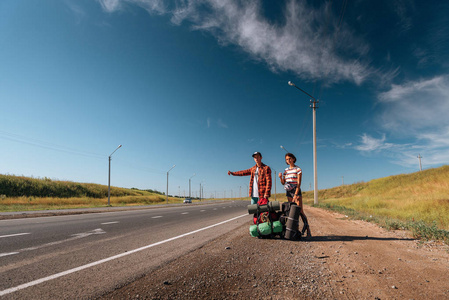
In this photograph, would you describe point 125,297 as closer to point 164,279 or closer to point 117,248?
point 164,279

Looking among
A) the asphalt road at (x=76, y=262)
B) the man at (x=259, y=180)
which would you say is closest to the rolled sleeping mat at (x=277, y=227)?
the man at (x=259, y=180)

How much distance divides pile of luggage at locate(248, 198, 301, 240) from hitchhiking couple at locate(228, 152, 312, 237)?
35cm

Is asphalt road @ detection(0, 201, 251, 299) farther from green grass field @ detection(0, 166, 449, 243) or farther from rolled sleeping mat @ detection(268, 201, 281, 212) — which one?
green grass field @ detection(0, 166, 449, 243)

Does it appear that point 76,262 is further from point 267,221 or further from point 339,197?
point 339,197

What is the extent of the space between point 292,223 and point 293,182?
1076 mm

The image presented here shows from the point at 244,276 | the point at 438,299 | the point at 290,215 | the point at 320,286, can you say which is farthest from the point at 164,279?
the point at 290,215

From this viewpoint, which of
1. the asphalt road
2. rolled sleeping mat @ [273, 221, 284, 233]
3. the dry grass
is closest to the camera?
the asphalt road

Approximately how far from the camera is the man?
6059mm

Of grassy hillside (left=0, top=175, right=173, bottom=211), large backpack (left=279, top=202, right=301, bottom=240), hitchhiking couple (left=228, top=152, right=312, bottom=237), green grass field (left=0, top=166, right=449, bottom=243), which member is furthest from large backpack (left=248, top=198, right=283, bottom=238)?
grassy hillside (left=0, top=175, right=173, bottom=211)

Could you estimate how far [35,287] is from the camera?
2.59 m

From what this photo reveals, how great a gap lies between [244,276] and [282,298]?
74 cm

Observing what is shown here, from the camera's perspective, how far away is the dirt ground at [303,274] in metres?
2.38

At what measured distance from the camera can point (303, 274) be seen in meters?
2.97

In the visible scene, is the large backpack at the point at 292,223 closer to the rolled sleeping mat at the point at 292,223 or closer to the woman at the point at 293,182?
the rolled sleeping mat at the point at 292,223
